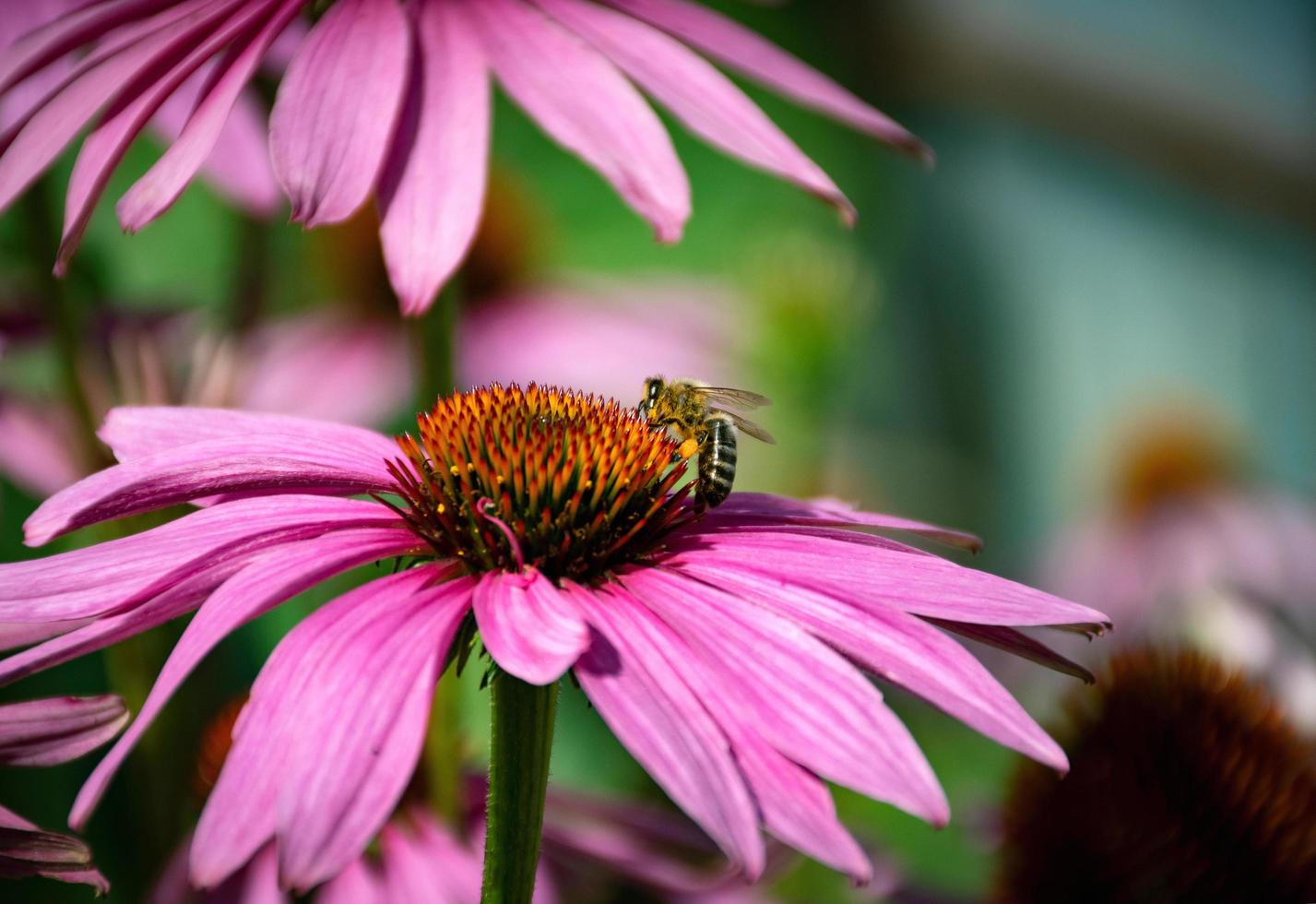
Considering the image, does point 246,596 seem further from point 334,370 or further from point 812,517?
point 334,370

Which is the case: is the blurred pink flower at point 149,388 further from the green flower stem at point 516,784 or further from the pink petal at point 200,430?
the green flower stem at point 516,784

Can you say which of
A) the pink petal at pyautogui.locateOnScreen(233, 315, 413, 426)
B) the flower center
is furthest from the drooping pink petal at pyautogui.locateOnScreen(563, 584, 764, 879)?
the flower center

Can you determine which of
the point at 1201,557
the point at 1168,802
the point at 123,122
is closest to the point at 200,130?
the point at 123,122

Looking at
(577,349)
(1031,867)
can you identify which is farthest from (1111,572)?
(1031,867)

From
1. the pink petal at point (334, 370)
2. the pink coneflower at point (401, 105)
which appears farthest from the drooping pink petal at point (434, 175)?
the pink petal at point (334, 370)

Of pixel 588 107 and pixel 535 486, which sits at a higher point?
pixel 588 107

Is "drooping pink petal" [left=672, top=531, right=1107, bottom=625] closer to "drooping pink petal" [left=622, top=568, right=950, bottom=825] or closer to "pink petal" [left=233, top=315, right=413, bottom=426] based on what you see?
"drooping pink petal" [left=622, top=568, right=950, bottom=825]
